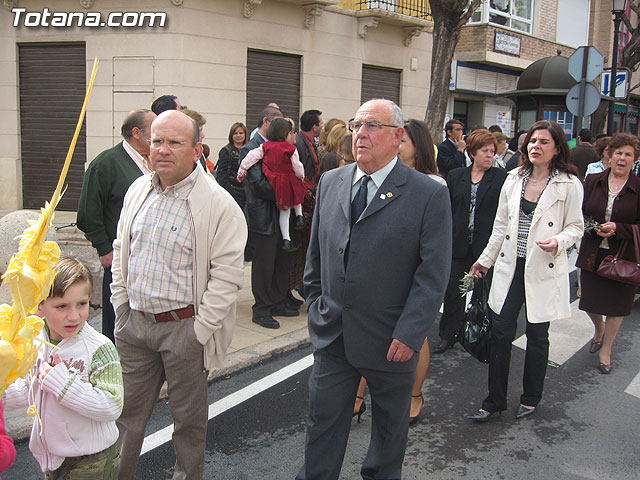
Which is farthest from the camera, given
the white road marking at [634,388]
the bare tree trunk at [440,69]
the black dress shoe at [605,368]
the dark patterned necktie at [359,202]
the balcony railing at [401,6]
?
the balcony railing at [401,6]

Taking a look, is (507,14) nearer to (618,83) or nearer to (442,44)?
(618,83)

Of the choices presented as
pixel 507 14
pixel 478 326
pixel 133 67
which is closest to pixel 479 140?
pixel 478 326

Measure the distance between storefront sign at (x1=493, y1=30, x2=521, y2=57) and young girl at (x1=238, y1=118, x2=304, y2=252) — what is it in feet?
54.7

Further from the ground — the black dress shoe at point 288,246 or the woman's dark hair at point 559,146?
the woman's dark hair at point 559,146

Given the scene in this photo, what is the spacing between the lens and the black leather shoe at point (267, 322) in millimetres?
6453

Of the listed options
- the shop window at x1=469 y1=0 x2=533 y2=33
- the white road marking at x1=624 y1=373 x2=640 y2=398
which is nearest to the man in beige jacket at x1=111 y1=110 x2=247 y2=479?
the white road marking at x1=624 y1=373 x2=640 y2=398

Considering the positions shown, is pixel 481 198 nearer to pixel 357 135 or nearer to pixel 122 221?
pixel 357 135

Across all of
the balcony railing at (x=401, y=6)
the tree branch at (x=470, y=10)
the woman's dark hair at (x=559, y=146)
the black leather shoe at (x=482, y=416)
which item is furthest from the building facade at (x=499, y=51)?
the black leather shoe at (x=482, y=416)

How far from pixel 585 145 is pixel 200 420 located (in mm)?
9700

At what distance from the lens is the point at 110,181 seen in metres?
4.26

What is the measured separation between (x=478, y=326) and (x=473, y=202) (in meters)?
1.45

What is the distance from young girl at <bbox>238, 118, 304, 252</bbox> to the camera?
6463 millimetres

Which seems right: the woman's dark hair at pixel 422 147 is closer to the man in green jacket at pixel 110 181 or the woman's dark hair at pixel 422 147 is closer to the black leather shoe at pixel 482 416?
the black leather shoe at pixel 482 416

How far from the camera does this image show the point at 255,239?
673 cm
